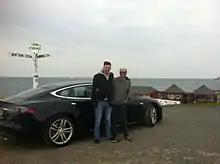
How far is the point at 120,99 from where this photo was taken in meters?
6.87

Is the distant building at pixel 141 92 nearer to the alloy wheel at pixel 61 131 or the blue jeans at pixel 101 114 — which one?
the blue jeans at pixel 101 114

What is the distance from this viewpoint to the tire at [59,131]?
244 inches

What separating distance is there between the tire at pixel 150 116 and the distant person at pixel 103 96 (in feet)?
5.93

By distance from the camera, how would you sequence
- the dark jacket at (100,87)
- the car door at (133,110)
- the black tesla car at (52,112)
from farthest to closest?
the car door at (133,110) → the dark jacket at (100,87) → the black tesla car at (52,112)

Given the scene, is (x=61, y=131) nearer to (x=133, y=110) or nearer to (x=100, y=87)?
(x=100, y=87)

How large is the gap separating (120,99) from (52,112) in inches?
56.8

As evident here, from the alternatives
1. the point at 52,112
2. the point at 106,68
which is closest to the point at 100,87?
the point at 106,68

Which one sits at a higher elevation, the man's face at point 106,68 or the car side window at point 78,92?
the man's face at point 106,68

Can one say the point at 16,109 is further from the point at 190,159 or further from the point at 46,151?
the point at 190,159

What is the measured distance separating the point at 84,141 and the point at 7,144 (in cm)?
153

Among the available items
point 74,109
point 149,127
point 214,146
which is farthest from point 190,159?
point 149,127

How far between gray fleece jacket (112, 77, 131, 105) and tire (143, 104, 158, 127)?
1.67 meters

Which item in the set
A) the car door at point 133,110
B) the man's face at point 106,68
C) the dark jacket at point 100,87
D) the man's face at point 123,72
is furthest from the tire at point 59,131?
the car door at point 133,110

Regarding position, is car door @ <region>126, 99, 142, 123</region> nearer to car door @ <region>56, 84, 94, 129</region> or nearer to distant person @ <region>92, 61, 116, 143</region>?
distant person @ <region>92, 61, 116, 143</region>
